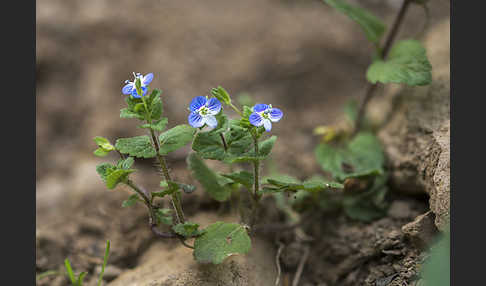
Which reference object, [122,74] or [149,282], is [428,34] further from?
[149,282]

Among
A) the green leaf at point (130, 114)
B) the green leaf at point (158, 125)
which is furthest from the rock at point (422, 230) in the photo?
the green leaf at point (130, 114)

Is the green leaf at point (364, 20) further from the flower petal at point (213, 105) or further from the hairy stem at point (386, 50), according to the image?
the flower petal at point (213, 105)

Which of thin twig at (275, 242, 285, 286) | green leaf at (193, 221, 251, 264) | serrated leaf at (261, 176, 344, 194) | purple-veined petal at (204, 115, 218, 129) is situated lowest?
thin twig at (275, 242, 285, 286)

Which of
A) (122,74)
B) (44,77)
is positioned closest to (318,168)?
(122,74)

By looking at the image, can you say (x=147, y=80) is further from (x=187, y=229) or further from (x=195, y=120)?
(x=187, y=229)

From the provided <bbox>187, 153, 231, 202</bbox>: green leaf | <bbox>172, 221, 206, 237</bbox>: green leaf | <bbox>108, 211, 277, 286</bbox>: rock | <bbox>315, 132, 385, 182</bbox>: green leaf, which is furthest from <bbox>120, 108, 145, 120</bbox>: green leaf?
<bbox>315, 132, 385, 182</bbox>: green leaf

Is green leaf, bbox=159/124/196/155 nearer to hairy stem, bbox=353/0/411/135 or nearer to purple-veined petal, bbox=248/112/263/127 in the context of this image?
purple-veined petal, bbox=248/112/263/127
